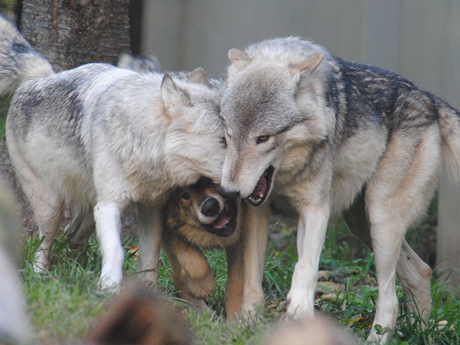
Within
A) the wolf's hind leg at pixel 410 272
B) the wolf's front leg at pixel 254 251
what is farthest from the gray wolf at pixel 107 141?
the wolf's hind leg at pixel 410 272

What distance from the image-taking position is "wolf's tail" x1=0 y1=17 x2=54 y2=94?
5156 mm

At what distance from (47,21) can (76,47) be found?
37 centimetres

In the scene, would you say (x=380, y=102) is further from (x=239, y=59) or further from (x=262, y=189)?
(x=262, y=189)

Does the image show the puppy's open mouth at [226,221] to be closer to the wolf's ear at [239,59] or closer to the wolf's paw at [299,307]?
the wolf's paw at [299,307]

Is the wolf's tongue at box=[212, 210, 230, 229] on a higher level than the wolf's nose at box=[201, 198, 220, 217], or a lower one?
lower

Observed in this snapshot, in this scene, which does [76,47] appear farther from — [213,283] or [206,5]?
[206,5]

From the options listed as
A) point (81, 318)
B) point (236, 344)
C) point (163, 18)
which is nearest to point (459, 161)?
point (236, 344)

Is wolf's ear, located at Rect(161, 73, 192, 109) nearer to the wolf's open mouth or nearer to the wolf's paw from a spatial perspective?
the wolf's open mouth

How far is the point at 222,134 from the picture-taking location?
407 centimetres

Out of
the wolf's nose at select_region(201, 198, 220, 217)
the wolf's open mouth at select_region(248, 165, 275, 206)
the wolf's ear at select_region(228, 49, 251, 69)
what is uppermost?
the wolf's ear at select_region(228, 49, 251, 69)

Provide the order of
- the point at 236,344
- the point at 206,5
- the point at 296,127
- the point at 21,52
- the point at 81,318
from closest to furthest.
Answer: the point at 81,318
the point at 236,344
the point at 296,127
the point at 21,52
the point at 206,5

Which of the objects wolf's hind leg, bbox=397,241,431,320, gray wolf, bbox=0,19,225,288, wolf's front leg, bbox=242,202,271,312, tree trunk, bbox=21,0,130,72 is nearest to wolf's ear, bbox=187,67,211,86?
gray wolf, bbox=0,19,225,288

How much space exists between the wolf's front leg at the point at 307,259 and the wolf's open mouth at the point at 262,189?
42 centimetres

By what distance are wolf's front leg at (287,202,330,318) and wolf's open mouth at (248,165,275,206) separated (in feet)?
1.39
